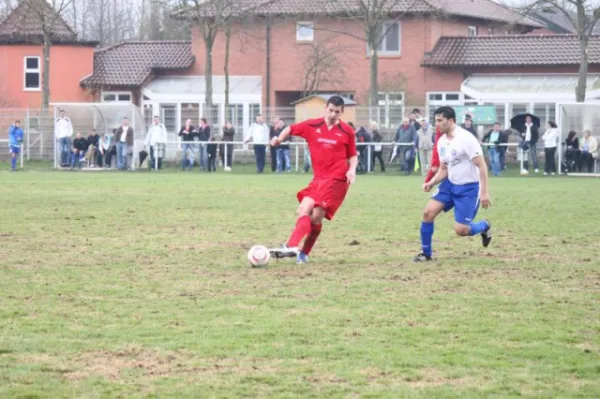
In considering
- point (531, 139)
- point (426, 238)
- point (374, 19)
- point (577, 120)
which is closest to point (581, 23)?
point (577, 120)

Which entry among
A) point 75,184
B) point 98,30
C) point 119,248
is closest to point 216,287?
point 119,248

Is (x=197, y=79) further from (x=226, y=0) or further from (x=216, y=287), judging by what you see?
(x=216, y=287)

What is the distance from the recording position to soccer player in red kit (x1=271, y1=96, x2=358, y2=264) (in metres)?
12.0

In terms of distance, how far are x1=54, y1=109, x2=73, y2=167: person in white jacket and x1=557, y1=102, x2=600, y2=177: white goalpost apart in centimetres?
1613

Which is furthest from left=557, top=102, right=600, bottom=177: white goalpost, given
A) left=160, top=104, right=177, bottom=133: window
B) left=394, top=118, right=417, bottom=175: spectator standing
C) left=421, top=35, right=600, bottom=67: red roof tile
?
left=160, top=104, right=177, bottom=133: window

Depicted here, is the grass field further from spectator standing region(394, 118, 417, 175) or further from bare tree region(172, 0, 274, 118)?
bare tree region(172, 0, 274, 118)

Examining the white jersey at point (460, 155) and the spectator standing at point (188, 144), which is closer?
the white jersey at point (460, 155)

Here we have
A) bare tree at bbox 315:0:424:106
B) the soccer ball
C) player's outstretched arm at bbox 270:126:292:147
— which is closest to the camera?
the soccer ball

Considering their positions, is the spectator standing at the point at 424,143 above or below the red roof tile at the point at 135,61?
below

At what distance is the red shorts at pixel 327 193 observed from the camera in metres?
12.0

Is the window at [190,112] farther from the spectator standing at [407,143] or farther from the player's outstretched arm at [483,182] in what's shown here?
the player's outstretched arm at [483,182]

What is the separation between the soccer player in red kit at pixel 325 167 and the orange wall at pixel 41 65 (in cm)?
4299

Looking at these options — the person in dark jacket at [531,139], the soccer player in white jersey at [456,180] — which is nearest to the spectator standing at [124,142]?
the person in dark jacket at [531,139]

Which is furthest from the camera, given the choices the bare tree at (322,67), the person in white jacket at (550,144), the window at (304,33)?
the window at (304,33)
